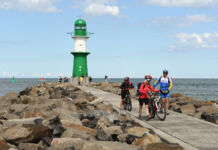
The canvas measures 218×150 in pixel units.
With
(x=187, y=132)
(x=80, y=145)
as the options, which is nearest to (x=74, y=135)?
(x=80, y=145)

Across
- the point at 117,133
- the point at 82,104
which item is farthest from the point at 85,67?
the point at 117,133

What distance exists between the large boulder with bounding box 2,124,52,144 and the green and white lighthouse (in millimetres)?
33548

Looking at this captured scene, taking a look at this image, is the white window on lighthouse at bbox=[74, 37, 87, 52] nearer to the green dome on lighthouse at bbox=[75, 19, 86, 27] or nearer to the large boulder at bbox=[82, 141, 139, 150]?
the green dome on lighthouse at bbox=[75, 19, 86, 27]

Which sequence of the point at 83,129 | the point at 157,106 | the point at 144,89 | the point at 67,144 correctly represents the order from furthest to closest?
the point at 157,106 → the point at 144,89 → the point at 83,129 → the point at 67,144

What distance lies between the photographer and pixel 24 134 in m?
6.75

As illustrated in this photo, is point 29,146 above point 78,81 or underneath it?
underneath

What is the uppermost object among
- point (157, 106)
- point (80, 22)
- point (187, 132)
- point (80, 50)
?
point (80, 22)

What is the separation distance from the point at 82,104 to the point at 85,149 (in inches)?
319

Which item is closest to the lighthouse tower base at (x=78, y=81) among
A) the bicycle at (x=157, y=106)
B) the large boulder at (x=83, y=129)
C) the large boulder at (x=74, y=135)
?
the bicycle at (x=157, y=106)

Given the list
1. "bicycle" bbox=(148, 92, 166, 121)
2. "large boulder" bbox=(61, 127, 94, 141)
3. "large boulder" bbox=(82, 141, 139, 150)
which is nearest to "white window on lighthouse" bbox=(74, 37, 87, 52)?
"bicycle" bbox=(148, 92, 166, 121)

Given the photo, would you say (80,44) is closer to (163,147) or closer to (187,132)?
(187,132)

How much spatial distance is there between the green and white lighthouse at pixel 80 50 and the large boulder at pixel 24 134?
3355 centimetres

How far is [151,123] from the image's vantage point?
10000 millimetres

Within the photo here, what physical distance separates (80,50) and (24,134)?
114ft
